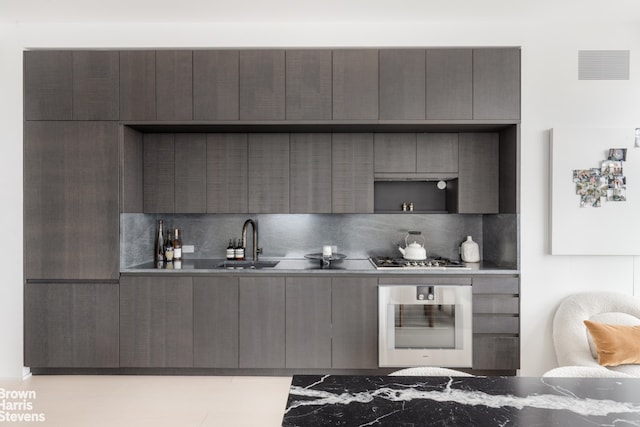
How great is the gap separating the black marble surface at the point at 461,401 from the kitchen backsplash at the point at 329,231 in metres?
2.47

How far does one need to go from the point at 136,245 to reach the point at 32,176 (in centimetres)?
92

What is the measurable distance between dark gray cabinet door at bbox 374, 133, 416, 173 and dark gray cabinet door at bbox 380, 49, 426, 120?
0.32 meters

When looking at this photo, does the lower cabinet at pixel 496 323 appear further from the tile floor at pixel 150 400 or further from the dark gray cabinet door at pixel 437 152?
the tile floor at pixel 150 400

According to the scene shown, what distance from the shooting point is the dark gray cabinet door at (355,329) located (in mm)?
3189

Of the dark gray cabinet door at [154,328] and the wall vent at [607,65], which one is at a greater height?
the wall vent at [607,65]

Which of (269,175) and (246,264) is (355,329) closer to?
(246,264)

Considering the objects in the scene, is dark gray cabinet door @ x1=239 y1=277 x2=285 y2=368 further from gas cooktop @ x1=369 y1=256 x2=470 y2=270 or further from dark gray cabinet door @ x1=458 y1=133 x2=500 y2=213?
dark gray cabinet door @ x1=458 y1=133 x2=500 y2=213

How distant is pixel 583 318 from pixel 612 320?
7.3 inches

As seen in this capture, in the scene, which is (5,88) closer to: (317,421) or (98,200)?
(98,200)

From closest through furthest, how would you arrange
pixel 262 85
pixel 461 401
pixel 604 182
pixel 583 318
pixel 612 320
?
pixel 461 401 → pixel 612 320 → pixel 583 318 → pixel 604 182 → pixel 262 85

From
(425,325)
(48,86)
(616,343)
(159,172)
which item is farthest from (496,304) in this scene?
(48,86)

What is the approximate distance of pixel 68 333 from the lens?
10.5 feet

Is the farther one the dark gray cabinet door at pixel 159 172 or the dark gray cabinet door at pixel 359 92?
the dark gray cabinet door at pixel 159 172

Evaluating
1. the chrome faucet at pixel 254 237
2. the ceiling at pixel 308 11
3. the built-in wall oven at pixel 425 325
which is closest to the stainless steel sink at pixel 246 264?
the chrome faucet at pixel 254 237
